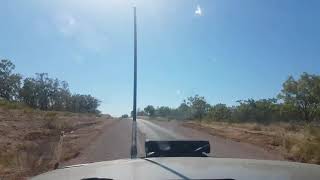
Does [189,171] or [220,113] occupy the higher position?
[220,113]

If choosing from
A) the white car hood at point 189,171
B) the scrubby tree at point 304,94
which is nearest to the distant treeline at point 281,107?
the scrubby tree at point 304,94

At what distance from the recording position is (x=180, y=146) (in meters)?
7.14

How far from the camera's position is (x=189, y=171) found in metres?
3.48

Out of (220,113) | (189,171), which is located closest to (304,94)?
(220,113)

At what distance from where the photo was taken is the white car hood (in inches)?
132

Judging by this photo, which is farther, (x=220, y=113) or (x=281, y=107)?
(x=220, y=113)

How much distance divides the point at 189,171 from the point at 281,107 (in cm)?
9365

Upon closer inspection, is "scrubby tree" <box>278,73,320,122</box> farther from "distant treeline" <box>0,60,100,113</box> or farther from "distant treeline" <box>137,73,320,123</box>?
"distant treeline" <box>0,60,100,113</box>

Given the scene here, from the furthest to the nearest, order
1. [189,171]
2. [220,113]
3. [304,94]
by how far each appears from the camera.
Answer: [220,113] < [304,94] < [189,171]

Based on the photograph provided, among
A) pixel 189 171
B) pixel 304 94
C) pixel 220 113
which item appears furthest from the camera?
pixel 220 113

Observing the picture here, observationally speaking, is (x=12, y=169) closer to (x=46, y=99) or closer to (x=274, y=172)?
(x=274, y=172)

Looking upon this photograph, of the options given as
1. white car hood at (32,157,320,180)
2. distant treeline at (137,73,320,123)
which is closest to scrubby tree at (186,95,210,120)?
distant treeline at (137,73,320,123)

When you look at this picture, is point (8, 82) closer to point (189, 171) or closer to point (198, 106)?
point (198, 106)

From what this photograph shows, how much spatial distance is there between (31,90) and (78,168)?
465 feet
